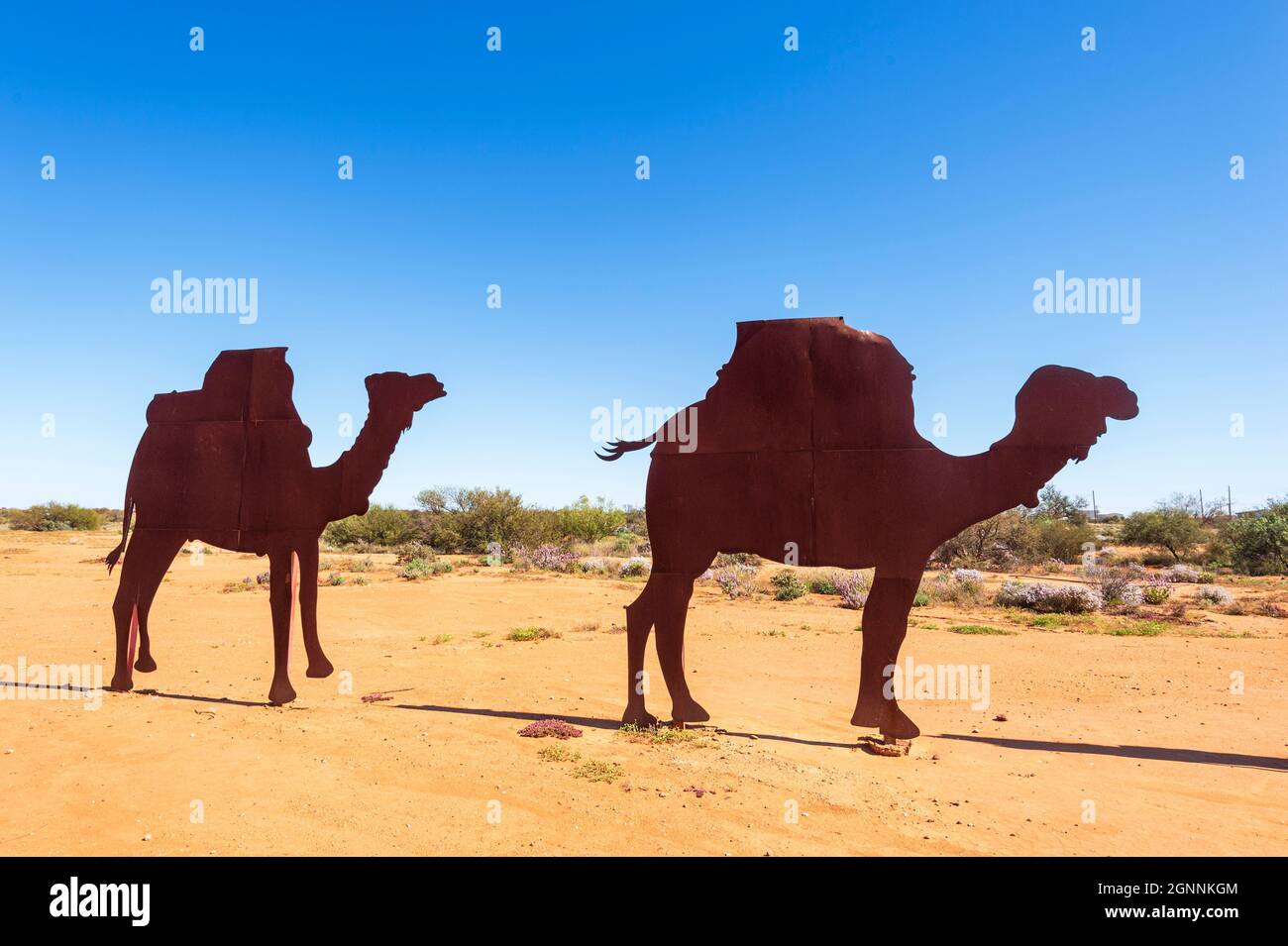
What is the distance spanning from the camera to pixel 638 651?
7188 mm

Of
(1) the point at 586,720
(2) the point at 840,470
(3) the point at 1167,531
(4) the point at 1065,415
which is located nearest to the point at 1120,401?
(4) the point at 1065,415

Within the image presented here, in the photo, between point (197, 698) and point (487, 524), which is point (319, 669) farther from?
point (487, 524)

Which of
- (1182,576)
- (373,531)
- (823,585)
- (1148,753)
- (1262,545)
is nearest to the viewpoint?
(1148,753)

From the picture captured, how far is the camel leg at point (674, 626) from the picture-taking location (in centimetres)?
709

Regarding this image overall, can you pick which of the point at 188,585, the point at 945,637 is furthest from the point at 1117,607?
the point at 188,585

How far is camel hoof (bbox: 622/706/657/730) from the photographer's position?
23.8 feet

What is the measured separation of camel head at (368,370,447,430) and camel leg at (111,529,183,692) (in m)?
3.02

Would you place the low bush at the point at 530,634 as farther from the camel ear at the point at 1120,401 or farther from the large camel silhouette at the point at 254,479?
the camel ear at the point at 1120,401

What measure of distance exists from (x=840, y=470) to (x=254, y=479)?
690 centimetres

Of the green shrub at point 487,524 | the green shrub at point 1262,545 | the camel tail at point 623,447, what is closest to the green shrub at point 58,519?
the green shrub at point 487,524

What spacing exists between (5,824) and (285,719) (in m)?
2.85

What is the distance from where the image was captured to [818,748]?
6828 mm

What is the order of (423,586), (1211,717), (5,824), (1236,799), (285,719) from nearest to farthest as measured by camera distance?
1. (5,824)
2. (1236,799)
3. (285,719)
4. (1211,717)
5. (423,586)

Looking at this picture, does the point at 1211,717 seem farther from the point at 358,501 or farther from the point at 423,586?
the point at 423,586
